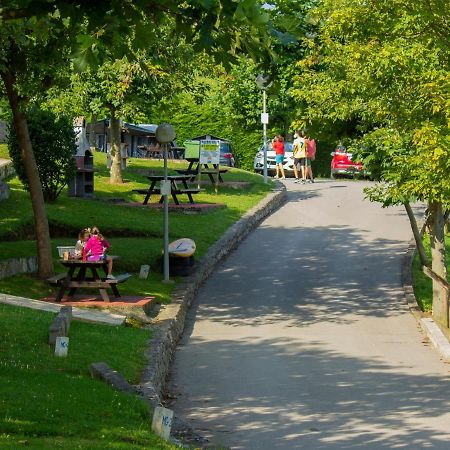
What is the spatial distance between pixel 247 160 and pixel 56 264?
119 feet

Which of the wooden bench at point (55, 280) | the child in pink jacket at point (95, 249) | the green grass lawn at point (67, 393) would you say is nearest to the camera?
the green grass lawn at point (67, 393)

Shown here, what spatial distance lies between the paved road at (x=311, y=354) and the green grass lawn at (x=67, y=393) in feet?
3.62

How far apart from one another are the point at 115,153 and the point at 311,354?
1792 centimetres

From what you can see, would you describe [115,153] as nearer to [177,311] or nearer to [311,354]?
[177,311]

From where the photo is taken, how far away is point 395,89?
18.2 meters

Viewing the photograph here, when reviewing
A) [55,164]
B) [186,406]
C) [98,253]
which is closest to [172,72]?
[55,164]

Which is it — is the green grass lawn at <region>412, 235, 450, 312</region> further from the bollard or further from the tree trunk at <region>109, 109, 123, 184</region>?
the tree trunk at <region>109, 109, 123, 184</region>

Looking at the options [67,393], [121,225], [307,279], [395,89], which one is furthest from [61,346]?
[121,225]

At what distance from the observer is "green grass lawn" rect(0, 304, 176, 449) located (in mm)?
10109

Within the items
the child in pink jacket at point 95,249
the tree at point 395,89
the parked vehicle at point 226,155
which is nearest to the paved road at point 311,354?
the child in pink jacket at point 95,249

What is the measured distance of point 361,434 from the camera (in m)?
12.9

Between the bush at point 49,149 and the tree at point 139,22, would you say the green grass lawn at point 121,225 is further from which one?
the tree at point 139,22

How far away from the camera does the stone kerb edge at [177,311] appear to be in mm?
14141

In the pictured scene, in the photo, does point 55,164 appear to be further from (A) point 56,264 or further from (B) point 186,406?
(B) point 186,406
